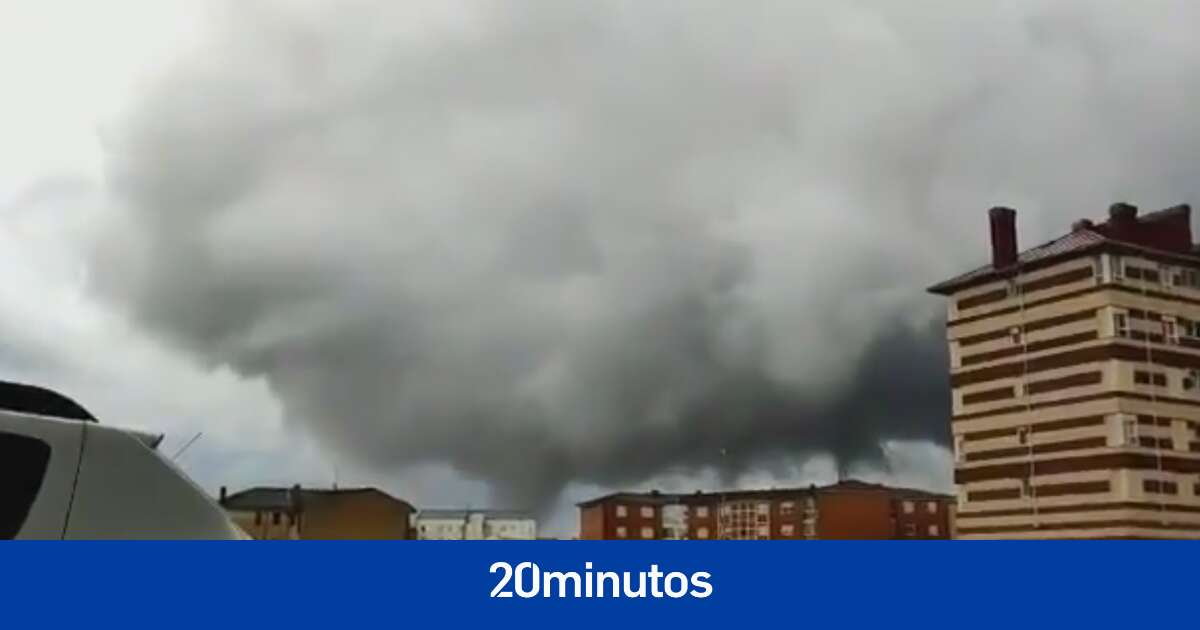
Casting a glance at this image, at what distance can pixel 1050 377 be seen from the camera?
14.3ft

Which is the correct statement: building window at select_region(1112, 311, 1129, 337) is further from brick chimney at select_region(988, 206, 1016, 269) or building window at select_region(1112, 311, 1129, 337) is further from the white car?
the white car

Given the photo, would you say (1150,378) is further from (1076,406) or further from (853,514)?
(853,514)

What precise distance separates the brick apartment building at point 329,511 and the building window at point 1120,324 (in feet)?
8.60

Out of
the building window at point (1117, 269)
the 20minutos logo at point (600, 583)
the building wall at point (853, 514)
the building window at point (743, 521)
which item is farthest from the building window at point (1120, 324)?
the 20minutos logo at point (600, 583)

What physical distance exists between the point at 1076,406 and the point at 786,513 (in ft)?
4.41

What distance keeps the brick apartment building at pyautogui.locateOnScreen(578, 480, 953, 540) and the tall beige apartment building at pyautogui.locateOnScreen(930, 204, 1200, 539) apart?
41 cm

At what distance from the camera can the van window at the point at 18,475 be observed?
3.64 ft

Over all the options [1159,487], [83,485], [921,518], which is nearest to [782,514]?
[921,518]

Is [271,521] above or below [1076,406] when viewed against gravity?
below

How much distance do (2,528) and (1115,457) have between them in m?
4.03

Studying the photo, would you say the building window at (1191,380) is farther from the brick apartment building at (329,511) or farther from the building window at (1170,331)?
the brick apartment building at (329,511)

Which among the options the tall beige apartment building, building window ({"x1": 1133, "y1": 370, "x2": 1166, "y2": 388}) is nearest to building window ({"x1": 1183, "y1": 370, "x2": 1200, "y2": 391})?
the tall beige apartment building

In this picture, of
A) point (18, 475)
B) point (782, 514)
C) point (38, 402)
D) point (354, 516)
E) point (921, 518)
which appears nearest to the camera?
point (18, 475)

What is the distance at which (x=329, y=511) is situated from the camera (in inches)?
138
